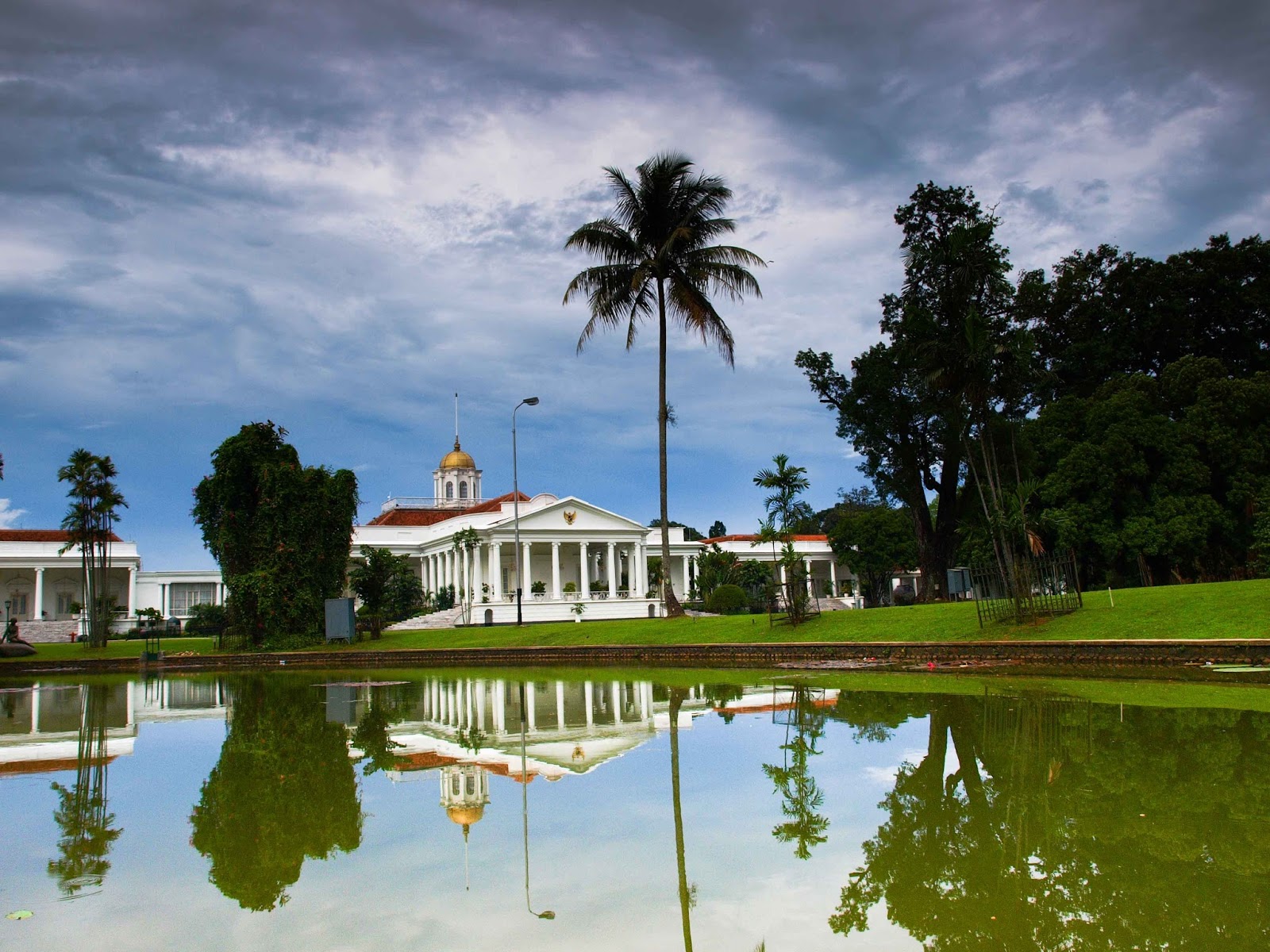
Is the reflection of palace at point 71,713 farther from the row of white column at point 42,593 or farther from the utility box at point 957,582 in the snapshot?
the row of white column at point 42,593

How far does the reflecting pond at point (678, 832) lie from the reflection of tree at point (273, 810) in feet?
0.12

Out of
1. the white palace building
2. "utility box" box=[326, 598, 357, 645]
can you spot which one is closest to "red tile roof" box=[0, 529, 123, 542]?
the white palace building

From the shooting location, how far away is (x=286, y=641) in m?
34.9

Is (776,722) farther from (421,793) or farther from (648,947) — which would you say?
(648,947)

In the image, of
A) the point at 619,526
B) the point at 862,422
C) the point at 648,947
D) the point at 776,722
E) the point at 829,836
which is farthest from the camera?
the point at 619,526

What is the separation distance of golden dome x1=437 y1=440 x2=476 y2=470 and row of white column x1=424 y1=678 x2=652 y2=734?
52116 mm

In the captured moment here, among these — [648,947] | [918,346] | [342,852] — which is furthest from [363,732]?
[918,346]

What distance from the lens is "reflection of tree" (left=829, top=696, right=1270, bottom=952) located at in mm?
4328

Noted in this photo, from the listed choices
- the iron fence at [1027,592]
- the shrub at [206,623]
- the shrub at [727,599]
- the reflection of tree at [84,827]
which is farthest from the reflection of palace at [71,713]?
the shrub at [206,623]

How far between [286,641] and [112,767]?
26.0m

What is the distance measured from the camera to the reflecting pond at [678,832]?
4574 millimetres

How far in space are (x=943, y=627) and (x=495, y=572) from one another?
32229 mm

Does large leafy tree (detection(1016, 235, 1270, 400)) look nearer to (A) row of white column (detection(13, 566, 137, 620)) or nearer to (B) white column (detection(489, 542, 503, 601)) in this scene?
(B) white column (detection(489, 542, 503, 601))

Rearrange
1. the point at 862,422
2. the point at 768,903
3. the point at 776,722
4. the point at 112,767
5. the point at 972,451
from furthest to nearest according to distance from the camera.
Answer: the point at 862,422 → the point at 972,451 → the point at 776,722 → the point at 112,767 → the point at 768,903
